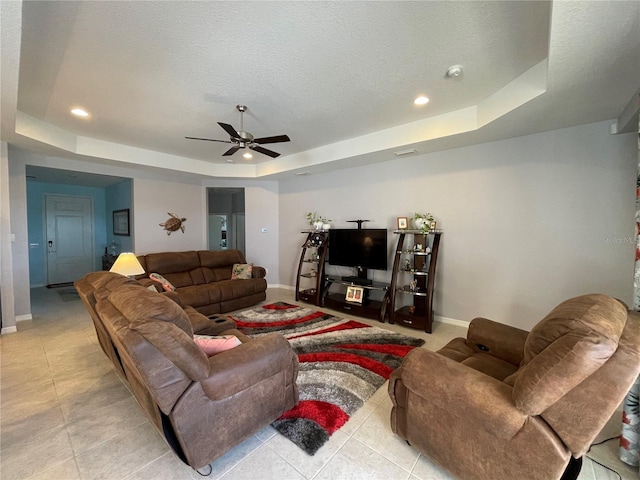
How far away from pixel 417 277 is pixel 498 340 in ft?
6.15

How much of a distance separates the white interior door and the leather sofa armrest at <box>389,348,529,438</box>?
28.0 ft

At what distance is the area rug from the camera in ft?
6.12

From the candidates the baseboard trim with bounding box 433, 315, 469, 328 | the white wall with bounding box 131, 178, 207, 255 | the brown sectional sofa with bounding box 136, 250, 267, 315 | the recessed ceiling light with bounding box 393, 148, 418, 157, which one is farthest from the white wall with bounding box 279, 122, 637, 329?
the white wall with bounding box 131, 178, 207, 255

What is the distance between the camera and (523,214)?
3234 millimetres

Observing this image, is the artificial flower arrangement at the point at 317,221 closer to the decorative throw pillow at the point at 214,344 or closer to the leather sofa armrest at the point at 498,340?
the leather sofa armrest at the point at 498,340

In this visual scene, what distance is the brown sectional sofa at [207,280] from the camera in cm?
412

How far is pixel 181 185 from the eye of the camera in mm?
5875

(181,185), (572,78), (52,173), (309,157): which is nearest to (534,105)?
(572,78)

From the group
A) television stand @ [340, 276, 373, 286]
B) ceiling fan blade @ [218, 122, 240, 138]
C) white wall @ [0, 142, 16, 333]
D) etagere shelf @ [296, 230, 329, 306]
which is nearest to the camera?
ceiling fan blade @ [218, 122, 240, 138]

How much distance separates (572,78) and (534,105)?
1.49 ft

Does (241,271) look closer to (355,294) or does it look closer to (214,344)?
(355,294)

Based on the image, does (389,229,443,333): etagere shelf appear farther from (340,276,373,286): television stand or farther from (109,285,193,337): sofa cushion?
(109,285,193,337): sofa cushion

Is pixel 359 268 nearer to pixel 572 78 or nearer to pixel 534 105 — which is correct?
pixel 534 105

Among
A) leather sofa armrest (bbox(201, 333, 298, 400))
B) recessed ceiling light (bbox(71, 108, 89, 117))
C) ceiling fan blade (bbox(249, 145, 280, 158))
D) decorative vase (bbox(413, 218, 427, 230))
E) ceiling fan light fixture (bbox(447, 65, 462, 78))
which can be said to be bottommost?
leather sofa armrest (bbox(201, 333, 298, 400))
